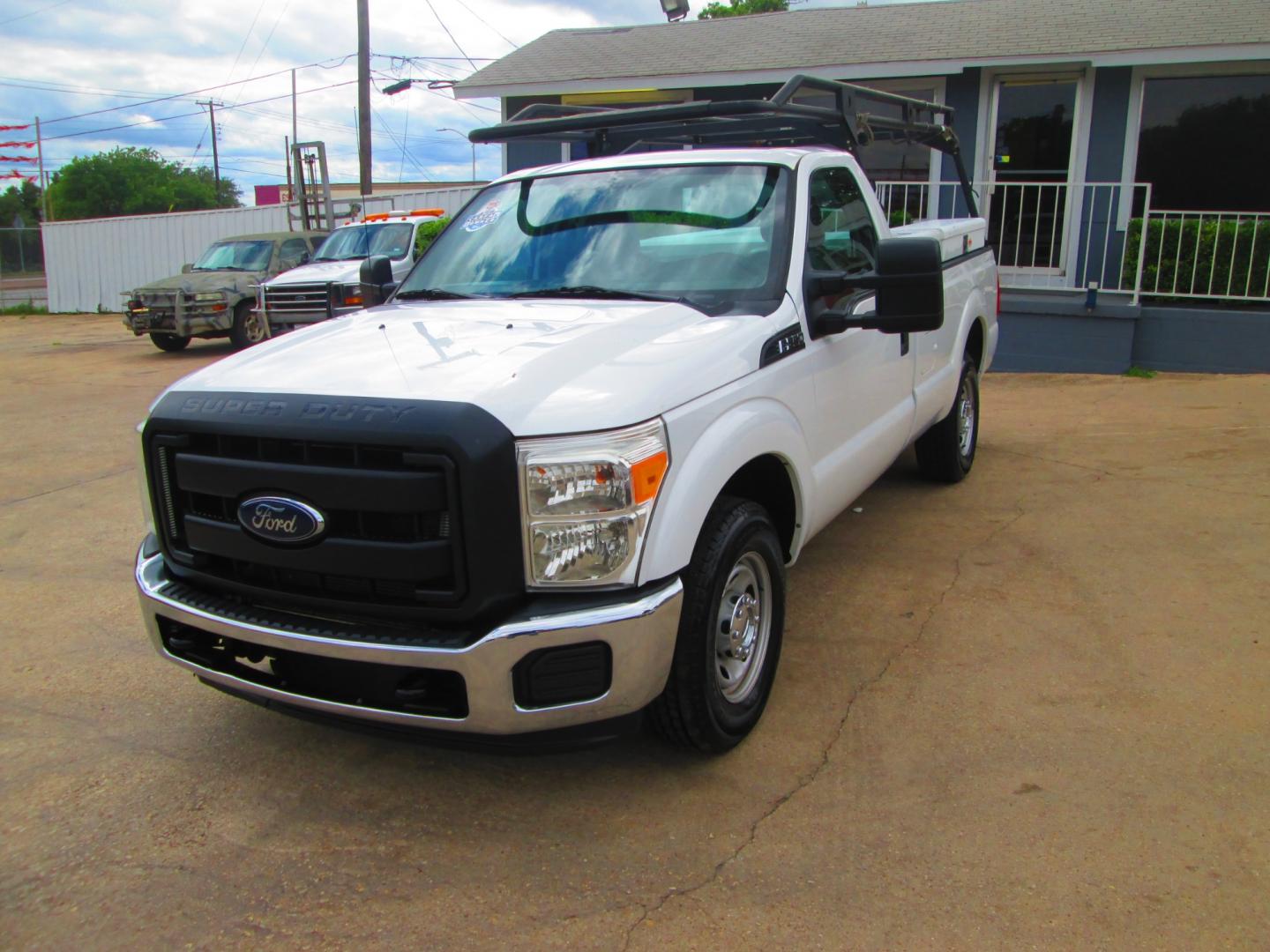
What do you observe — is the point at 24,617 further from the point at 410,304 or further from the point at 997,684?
the point at 997,684

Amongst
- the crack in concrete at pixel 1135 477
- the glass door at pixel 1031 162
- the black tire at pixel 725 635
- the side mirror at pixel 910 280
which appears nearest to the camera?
the black tire at pixel 725 635

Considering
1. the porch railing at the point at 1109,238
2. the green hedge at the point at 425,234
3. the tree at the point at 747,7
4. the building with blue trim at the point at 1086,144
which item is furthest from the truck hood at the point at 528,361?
the tree at the point at 747,7

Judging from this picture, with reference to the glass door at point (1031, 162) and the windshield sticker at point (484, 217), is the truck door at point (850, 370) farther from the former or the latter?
the glass door at point (1031, 162)

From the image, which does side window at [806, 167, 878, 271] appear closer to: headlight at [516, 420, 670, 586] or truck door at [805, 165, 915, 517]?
truck door at [805, 165, 915, 517]

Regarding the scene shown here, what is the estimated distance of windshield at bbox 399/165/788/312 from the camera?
3.79 metres

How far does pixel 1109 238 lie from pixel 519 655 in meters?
11.9

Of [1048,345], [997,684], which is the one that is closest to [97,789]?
[997,684]

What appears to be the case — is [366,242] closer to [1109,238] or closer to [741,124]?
[1109,238]

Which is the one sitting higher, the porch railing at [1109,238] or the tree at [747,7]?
the tree at [747,7]

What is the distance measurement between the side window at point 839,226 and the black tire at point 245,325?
474 inches

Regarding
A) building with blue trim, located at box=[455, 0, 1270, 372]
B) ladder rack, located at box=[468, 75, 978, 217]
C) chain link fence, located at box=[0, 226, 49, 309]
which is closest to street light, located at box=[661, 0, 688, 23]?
building with blue trim, located at box=[455, 0, 1270, 372]

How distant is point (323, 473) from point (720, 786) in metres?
1.53

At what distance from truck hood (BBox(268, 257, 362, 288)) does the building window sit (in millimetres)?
10164

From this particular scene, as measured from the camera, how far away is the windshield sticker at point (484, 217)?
443 centimetres
